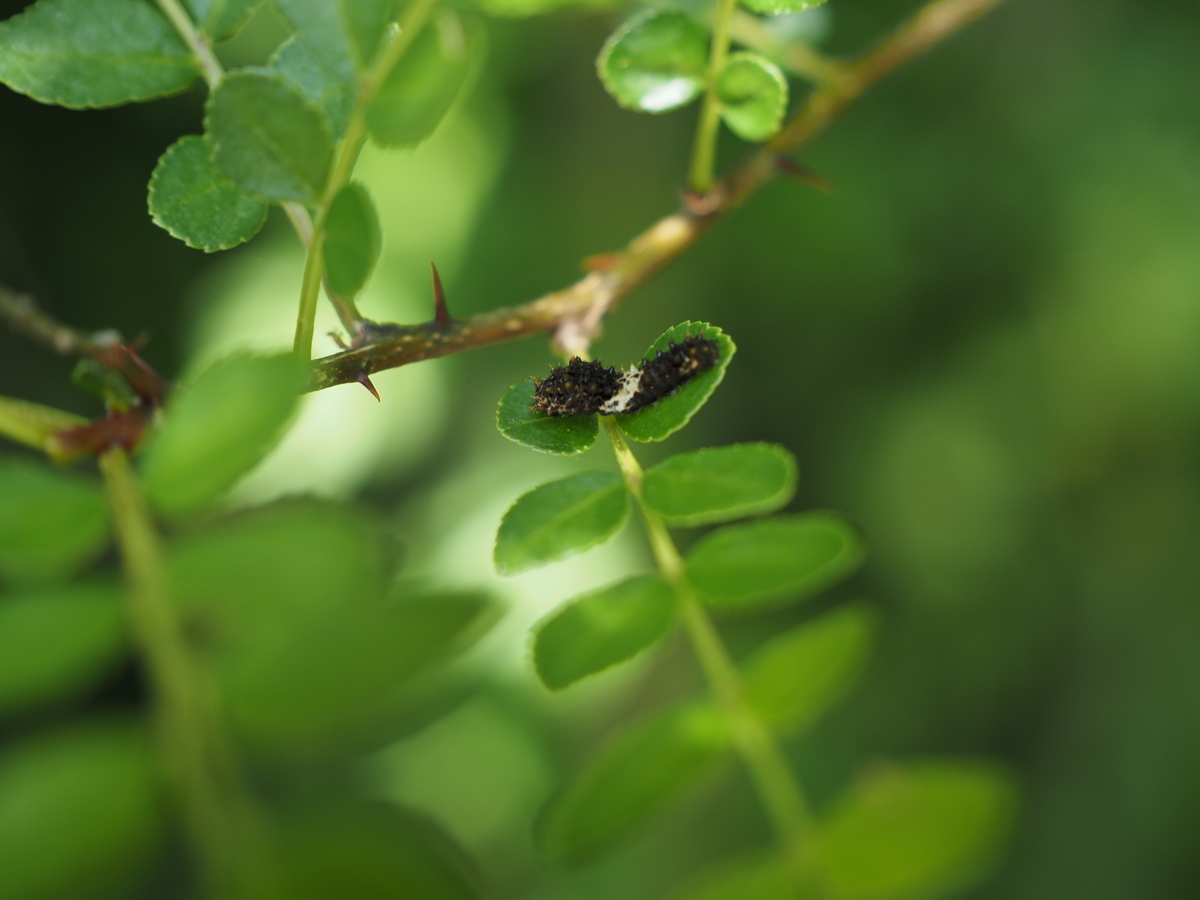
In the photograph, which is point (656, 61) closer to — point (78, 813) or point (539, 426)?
point (539, 426)

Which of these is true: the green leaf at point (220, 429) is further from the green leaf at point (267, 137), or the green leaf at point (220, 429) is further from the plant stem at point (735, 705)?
the plant stem at point (735, 705)

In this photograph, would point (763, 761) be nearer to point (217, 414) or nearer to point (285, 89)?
point (217, 414)

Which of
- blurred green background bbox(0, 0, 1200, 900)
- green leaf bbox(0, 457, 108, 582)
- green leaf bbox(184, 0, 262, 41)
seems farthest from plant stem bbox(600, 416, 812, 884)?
blurred green background bbox(0, 0, 1200, 900)

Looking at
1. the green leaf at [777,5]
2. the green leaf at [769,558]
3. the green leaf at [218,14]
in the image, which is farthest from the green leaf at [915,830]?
the green leaf at [218,14]

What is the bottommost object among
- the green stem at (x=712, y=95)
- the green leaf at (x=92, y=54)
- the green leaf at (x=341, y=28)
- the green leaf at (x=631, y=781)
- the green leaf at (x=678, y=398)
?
the green leaf at (x=631, y=781)

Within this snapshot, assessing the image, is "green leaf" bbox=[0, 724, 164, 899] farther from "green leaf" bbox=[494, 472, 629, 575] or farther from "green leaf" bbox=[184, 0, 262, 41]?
"green leaf" bbox=[184, 0, 262, 41]
